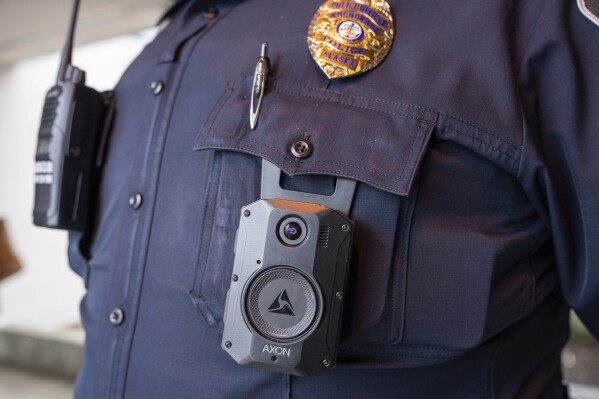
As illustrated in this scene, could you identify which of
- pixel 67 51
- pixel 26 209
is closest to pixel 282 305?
pixel 67 51

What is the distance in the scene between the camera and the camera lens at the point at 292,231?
0.55 m

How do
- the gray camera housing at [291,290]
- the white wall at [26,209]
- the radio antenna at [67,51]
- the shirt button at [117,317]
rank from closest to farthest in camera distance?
1. the gray camera housing at [291,290]
2. the shirt button at [117,317]
3. the radio antenna at [67,51]
4. the white wall at [26,209]

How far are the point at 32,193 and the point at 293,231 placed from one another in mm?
3745

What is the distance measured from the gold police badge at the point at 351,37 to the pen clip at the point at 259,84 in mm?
50

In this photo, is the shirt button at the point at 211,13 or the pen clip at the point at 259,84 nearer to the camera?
the pen clip at the point at 259,84

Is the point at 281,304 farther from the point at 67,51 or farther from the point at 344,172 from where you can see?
the point at 67,51

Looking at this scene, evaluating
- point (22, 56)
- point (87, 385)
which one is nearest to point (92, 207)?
point (87, 385)

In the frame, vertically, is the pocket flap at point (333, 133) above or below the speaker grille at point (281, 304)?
above

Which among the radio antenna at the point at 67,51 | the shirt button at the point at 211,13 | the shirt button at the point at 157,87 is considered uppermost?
the shirt button at the point at 211,13

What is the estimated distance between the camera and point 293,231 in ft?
1.80

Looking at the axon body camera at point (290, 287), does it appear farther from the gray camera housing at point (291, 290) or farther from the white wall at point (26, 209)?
the white wall at point (26, 209)

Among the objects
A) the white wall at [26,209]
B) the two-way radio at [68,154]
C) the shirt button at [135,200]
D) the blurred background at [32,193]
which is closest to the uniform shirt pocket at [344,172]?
the shirt button at [135,200]

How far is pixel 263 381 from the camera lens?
0.60m

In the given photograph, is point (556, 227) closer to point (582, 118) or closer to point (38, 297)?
point (582, 118)
